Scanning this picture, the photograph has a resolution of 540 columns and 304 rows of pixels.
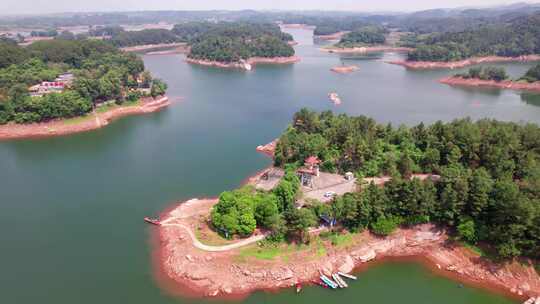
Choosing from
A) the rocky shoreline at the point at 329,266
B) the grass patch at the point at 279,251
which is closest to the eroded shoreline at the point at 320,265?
the rocky shoreline at the point at 329,266

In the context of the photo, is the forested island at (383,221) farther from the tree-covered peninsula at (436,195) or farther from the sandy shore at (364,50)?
the sandy shore at (364,50)

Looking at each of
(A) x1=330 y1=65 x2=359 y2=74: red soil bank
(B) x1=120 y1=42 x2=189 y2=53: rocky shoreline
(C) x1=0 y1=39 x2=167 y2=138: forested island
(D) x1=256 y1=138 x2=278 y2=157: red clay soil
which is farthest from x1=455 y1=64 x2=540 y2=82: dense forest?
(B) x1=120 y1=42 x2=189 y2=53: rocky shoreline

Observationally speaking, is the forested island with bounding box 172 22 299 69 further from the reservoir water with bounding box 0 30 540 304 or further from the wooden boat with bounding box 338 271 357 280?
the wooden boat with bounding box 338 271 357 280

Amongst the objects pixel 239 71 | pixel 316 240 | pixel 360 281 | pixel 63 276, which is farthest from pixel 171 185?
pixel 239 71

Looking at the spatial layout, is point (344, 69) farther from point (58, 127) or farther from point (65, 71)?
point (58, 127)

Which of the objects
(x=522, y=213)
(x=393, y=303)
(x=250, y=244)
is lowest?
(x=393, y=303)

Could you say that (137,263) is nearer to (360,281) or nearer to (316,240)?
(316,240)
